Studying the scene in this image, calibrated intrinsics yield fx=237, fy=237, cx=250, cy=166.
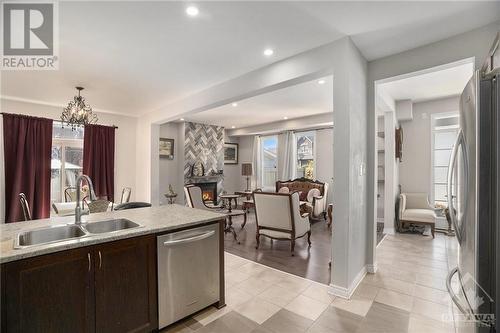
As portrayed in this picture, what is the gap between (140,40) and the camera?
8.28 ft

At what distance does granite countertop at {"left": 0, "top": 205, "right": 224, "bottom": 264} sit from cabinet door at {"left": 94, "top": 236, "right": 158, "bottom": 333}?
2.7 inches

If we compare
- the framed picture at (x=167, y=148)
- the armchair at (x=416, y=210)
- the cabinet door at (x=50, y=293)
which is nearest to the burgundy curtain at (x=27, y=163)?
the framed picture at (x=167, y=148)

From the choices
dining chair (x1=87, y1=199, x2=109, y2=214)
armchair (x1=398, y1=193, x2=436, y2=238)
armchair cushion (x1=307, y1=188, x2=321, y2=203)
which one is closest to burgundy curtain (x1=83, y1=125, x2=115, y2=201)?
dining chair (x1=87, y1=199, x2=109, y2=214)

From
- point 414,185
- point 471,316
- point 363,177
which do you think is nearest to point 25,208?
point 363,177

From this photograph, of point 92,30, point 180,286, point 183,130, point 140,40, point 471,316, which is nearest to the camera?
point 471,316

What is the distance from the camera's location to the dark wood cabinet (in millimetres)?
1313

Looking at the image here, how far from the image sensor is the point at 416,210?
487 centimetres

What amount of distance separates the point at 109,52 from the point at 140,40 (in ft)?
1.75

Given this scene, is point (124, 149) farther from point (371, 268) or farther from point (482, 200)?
point (482, 200)

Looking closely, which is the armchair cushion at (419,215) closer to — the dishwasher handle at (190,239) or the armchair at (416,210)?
the armchair at (416,210)

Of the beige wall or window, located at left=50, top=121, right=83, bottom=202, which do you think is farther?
the beige wall

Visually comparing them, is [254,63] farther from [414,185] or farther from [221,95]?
[414,185]

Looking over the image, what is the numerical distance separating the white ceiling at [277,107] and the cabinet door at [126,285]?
330 centimetres

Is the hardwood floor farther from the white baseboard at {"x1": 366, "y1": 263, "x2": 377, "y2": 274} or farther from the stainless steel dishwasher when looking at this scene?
the stainless steel dishwasher
